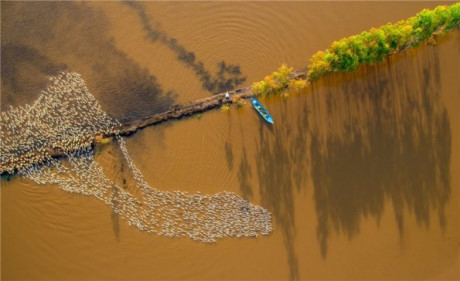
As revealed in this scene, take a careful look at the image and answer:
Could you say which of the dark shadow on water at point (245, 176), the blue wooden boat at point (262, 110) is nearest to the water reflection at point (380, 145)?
the blue wooden boat at point (262, 110)

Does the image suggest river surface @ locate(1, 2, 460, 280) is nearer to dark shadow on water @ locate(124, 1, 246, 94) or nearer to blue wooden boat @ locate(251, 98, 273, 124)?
dark shadow on water @ locate(124, 1, 246, 94)

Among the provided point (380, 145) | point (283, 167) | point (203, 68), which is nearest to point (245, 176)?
point (283, 167)

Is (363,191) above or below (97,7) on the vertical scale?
below

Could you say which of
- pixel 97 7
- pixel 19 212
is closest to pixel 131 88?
pixel 97 7

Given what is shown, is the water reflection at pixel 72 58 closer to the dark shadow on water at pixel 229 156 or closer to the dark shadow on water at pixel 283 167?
the dark shadow on water at pixel 229 156

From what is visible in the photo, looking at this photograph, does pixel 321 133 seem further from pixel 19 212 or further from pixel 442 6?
pixel 19 212

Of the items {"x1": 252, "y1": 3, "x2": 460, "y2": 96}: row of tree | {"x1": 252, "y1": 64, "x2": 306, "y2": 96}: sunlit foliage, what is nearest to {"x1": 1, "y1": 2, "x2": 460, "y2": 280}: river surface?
{"x1": 252, "y1": 64, "x2": 306, "y2": 96}: sunlit foliage

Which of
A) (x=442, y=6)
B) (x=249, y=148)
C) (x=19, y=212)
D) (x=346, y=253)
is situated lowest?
(x=346, y=253)
